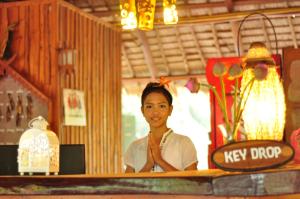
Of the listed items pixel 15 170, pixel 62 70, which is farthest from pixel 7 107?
pixel 15 170

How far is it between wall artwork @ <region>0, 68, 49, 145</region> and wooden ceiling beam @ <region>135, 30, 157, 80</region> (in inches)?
154

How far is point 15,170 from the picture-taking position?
9.14 ft

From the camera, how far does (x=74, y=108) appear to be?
24.7 feet

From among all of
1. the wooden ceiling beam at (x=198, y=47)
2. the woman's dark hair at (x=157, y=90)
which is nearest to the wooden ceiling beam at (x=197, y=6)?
the wooden ceiling beam at (x=198, y=47)

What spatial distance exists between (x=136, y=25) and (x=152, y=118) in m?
2.02

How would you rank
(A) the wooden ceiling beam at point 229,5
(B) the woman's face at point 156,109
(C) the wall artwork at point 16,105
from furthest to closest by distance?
(A) the wooden ceiling beam at point 229,5 < (C) the wall artwork at point 16,105 < (B) the woman's face at point 156,109

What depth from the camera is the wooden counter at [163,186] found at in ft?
6.34

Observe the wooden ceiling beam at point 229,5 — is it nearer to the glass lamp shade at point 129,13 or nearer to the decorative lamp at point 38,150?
the glass lamp shade at point 129,13

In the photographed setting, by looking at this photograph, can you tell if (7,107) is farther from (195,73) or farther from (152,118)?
(195,73)

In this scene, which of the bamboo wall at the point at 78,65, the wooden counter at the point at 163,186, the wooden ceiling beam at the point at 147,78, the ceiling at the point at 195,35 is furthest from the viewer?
the wooden ceiling beam at the point at 147,78

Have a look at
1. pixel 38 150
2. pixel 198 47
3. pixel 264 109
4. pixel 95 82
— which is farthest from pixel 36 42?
pixel 264 109

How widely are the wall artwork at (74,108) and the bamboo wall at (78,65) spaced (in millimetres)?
77

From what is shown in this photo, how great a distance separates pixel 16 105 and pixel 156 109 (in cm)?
396

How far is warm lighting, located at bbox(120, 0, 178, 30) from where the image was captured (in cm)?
534
